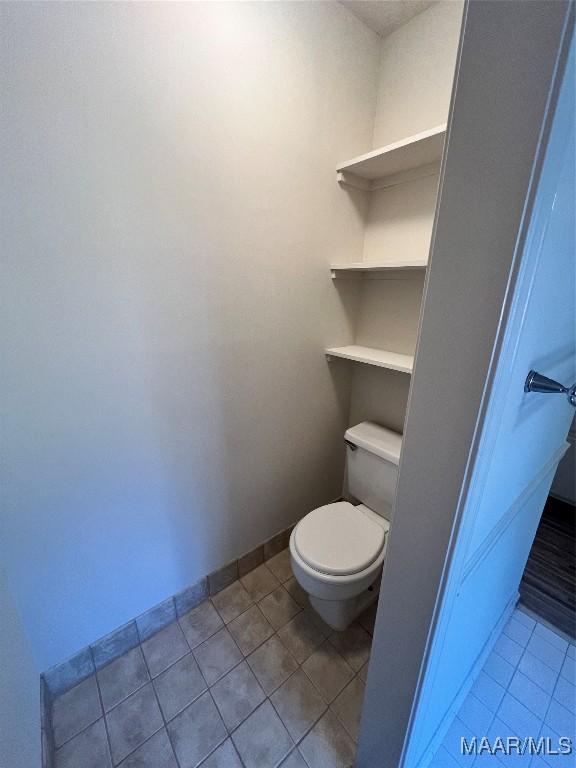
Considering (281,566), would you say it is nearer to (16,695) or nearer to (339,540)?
(339,540)

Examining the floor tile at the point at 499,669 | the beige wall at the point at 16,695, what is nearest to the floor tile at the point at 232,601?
the beige wall at the point at 16,695

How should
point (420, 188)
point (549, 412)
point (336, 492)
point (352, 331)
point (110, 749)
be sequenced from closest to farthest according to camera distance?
1. point (549, 412)
2. point (110, 749)
3. point (420, 188)
4. point (352, 331)
5. point (336, 492)

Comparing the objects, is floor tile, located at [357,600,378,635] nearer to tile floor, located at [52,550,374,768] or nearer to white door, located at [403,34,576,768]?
tile floor, located at [52,550,374,768]

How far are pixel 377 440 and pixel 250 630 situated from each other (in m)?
1.02

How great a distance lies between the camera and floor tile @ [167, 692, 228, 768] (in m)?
0.99

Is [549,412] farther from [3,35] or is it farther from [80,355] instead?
[3,35]

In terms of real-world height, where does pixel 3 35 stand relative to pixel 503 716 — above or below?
above

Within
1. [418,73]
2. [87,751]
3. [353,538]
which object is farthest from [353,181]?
[87,751]

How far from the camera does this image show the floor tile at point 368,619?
1385 millimetres

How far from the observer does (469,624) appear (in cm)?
91

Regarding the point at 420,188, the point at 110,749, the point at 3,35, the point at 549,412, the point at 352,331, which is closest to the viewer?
the point at 3,35

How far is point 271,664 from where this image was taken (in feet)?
4.04

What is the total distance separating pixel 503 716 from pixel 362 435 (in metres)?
1.10

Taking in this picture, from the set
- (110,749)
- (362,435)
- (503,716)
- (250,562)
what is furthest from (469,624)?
(110,749)
